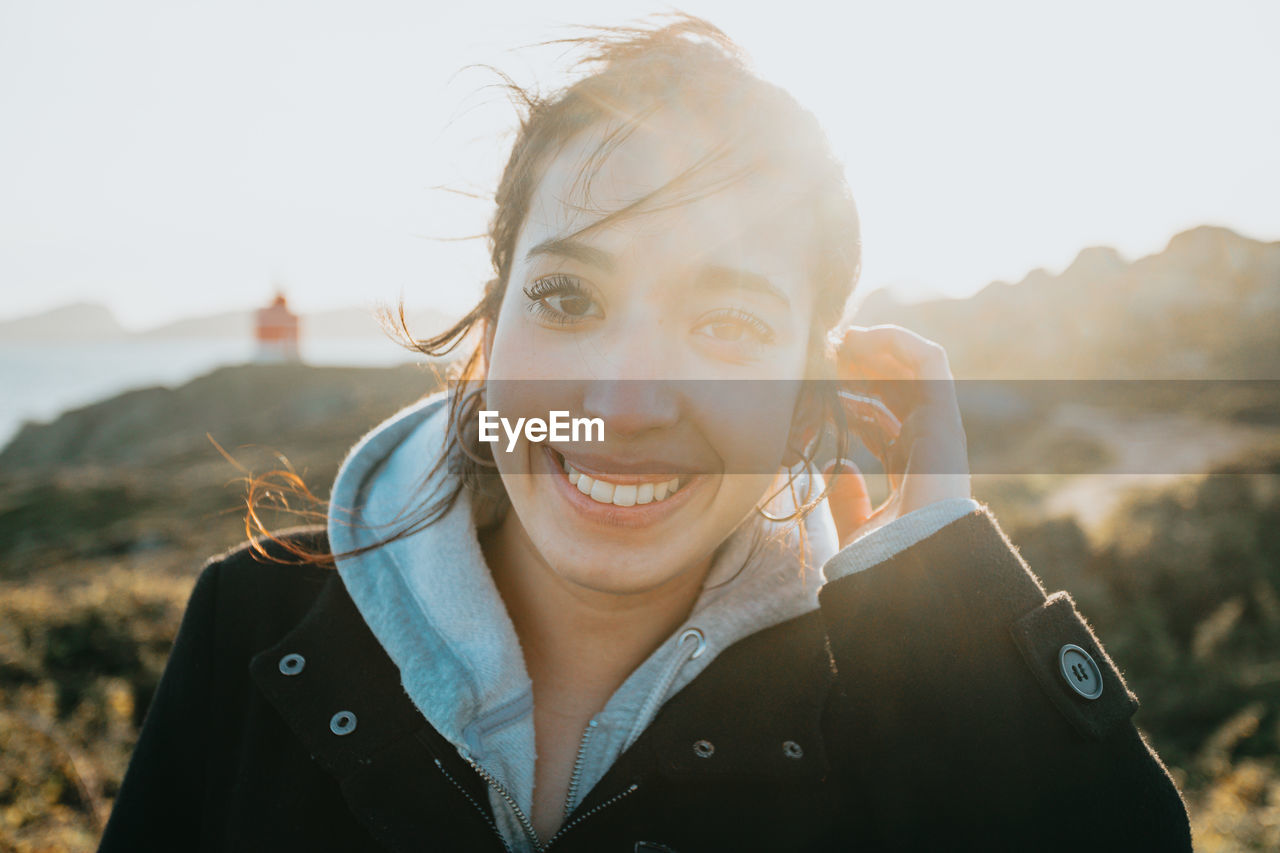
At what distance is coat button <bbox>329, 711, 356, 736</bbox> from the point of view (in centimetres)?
149

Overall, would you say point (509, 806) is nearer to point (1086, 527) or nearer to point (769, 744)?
point (769, 744)

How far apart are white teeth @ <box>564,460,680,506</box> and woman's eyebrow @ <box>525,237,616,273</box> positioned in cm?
47

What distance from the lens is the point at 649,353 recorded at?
4.69ft

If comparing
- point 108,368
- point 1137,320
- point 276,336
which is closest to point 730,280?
point 1137,320

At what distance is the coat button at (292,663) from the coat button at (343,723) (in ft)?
0.49

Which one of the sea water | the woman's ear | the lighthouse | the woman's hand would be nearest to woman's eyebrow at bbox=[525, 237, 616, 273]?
the woman's ear

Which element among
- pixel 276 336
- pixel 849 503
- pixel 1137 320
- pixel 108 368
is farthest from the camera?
pixel 108 368

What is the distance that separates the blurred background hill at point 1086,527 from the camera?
425cm

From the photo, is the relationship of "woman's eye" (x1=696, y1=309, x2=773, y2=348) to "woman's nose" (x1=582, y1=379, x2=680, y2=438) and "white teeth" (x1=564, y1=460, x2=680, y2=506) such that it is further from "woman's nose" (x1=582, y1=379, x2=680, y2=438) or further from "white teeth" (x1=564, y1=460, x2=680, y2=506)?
"white teeth" (x1=564, y1=460, x2=680, y2=506)

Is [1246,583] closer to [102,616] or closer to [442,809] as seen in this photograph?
[442,809]

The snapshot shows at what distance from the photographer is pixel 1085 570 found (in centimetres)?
758

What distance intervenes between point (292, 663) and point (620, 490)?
86 cm

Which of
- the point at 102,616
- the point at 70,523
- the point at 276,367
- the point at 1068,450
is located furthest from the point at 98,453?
the point at 1068,450

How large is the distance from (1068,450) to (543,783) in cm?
2025
